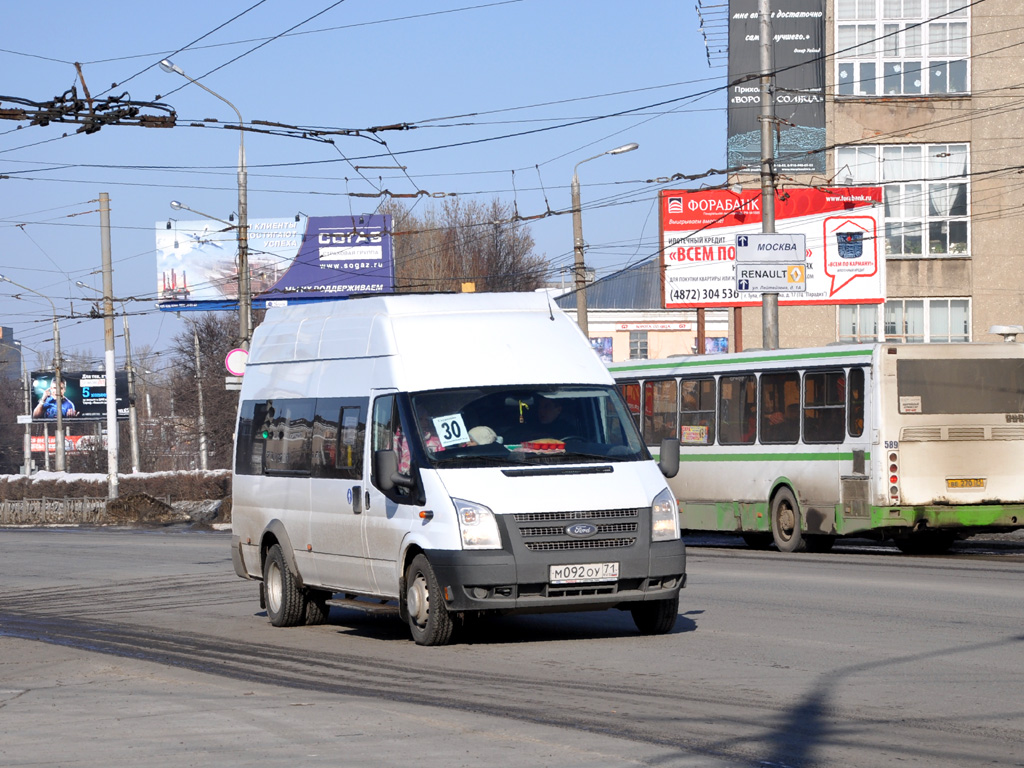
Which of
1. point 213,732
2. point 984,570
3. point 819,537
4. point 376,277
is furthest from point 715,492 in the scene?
point 376,277

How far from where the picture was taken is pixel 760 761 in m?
6.73

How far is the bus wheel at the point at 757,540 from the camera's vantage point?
24.7 m

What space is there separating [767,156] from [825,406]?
7.82 metres

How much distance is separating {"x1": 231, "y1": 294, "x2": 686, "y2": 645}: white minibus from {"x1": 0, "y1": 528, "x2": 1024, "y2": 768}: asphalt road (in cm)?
45

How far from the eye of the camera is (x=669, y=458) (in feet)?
40.8

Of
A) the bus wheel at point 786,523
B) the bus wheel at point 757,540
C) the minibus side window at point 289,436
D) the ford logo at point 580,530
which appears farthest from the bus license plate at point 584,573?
the bus wheel at point 757,540

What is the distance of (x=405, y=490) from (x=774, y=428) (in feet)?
39.3

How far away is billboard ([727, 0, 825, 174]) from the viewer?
4612 centimetres

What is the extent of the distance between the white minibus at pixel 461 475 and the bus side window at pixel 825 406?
9448 millimetres

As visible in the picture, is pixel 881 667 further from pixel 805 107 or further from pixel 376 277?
pixel 376 277

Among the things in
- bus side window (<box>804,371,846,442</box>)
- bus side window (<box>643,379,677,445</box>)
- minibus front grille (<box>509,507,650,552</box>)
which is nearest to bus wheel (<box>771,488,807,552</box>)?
bus side window (<box>804,371,846,442</box>)

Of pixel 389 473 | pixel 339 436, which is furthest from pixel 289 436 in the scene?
pixel 389 473

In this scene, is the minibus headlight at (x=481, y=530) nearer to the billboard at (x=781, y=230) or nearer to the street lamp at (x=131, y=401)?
the billboard at (x=781, y=230)

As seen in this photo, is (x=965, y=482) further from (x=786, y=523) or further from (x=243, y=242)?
(x=243, y=242)
